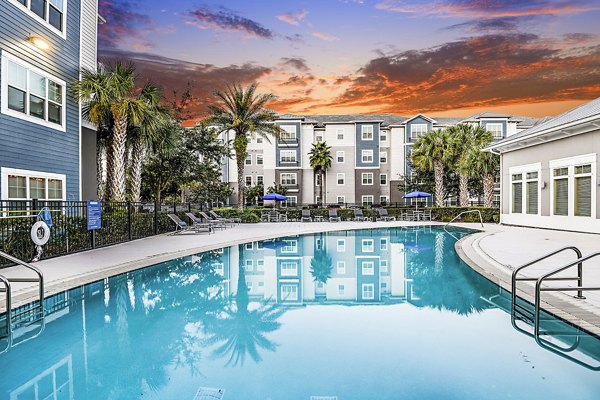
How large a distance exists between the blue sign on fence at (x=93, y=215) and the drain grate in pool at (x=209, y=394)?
949cm

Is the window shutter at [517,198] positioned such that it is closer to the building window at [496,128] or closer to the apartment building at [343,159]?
the apartment building at [343,159]

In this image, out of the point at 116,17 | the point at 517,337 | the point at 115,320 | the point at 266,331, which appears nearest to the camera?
the point at 517,337

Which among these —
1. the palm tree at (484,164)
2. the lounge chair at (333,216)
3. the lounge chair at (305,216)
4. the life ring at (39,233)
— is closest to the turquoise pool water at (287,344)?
the life ring at (39,233)

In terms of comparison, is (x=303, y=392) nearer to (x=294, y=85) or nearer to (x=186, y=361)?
(x=186, y=361)

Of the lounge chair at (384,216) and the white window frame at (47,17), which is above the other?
the white window frame at (47,17)

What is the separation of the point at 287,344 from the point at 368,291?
3.18m

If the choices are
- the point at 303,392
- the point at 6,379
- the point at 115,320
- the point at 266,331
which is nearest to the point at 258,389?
the point at 303,392

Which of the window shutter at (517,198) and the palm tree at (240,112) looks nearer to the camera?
the window shutter at (517,198)

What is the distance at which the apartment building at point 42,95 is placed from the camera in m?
10.7

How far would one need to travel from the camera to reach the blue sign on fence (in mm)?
11250

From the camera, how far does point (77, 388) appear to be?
3.55 meters

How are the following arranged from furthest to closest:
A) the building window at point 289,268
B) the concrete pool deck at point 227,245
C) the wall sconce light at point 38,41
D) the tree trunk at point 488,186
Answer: the tree trunk at point 488,186, the wall sconce light at point 38,41, the building window at point 289,268, the concrete pool deck at point 227,245

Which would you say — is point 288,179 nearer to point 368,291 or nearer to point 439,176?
point 439,176

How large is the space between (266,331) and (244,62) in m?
26.4
